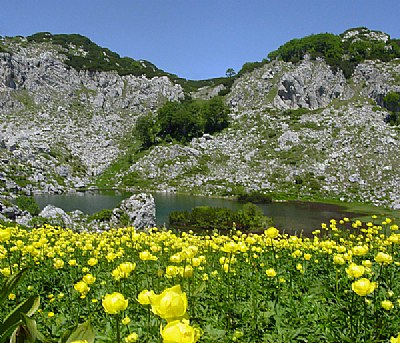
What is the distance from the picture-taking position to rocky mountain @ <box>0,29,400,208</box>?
2463 inches

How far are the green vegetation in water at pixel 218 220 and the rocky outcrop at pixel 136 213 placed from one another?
491 cm

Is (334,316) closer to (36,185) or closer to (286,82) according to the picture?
(36,185)

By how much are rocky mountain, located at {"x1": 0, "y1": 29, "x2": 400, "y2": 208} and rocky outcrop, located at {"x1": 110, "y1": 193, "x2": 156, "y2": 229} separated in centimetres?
3182

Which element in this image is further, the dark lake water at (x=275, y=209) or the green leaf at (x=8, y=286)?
the dark lake water at (x=275, y=209)

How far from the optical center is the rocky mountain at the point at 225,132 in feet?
205

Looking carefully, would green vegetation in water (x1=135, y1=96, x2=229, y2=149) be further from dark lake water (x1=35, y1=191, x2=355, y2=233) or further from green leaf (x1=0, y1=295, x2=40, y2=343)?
green leaf (x1=0, y1=295, x2=40, y2=343)

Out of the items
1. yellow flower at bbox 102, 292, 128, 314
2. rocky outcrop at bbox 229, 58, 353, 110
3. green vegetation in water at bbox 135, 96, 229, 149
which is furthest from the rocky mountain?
yellow flower at bbox 102, 292, 128, 314

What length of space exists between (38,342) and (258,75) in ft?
345

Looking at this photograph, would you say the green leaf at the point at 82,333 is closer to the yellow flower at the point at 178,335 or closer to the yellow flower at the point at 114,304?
the yellow flower at the point at 114,304

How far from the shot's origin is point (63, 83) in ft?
332

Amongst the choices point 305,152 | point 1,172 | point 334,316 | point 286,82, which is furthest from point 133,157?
point 334,316

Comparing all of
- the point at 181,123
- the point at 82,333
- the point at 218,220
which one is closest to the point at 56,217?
the point at 218,220

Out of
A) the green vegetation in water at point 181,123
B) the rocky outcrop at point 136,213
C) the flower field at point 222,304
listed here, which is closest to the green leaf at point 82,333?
the flower field at point 222,304

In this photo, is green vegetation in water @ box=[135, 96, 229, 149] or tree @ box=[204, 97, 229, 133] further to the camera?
tree @ box=[204, 97, 229, 133]
